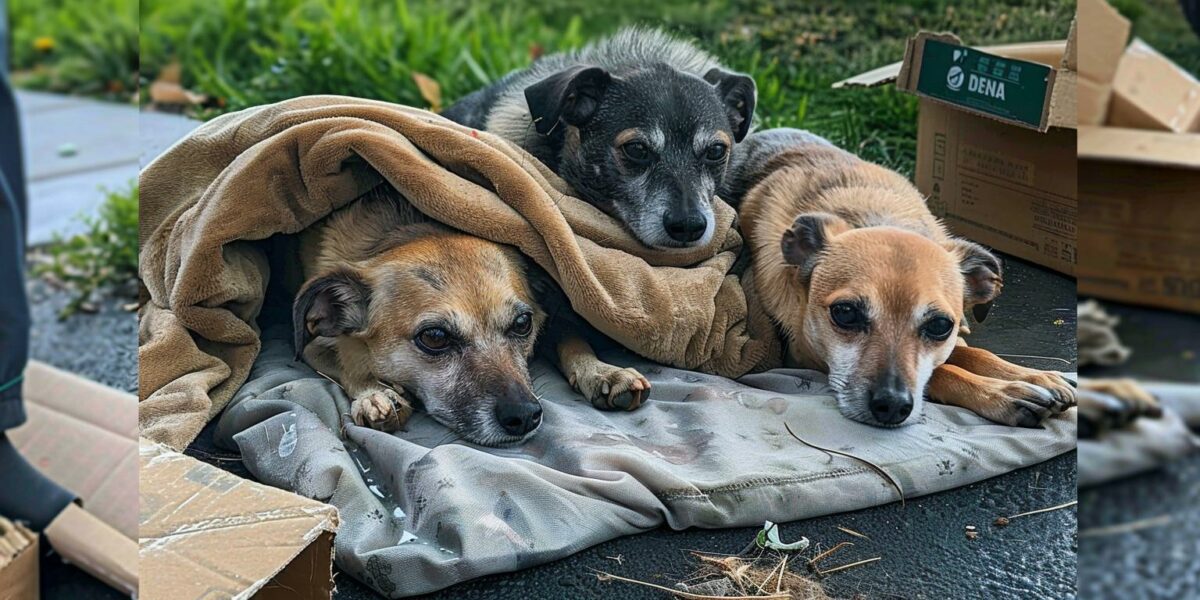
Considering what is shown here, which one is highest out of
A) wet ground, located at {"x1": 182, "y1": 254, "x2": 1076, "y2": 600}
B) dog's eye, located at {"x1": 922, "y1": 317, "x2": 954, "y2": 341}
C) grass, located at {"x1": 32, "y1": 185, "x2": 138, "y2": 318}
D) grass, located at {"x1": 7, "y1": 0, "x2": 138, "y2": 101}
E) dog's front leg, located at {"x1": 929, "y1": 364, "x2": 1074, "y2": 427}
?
dog's eye, located at {"x1": 922, "y1": 317, "x2": 954, "y2": 341}

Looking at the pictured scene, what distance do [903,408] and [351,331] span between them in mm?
1274

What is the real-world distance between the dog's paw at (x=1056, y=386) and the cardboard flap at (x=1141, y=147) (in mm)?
1026

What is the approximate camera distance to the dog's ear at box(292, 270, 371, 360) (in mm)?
2729

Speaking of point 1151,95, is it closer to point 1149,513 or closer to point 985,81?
point 985,81

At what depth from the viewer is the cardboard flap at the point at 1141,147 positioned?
11.5 feet

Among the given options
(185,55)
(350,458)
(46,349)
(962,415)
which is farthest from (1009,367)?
(46,349)

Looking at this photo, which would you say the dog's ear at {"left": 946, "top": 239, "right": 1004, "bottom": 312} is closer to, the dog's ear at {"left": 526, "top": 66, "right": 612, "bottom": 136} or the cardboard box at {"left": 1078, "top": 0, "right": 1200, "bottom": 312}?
the cardboard box at {"left": 1078, "top": 0, "right": 1200, "bottom": 312}

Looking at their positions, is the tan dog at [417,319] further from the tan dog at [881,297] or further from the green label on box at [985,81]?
the green label on box at [985,81]

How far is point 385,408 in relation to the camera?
266 centimetres

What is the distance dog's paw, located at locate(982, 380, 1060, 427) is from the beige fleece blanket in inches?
20.5

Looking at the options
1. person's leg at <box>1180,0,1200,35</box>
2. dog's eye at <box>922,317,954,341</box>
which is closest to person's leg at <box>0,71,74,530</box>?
dog's eye at <box>922,317,954,341</box>

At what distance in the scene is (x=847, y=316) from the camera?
108 inches

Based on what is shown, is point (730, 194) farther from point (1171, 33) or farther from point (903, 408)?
point (1171, 33)

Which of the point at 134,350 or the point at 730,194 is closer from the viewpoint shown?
the point at 730,194
